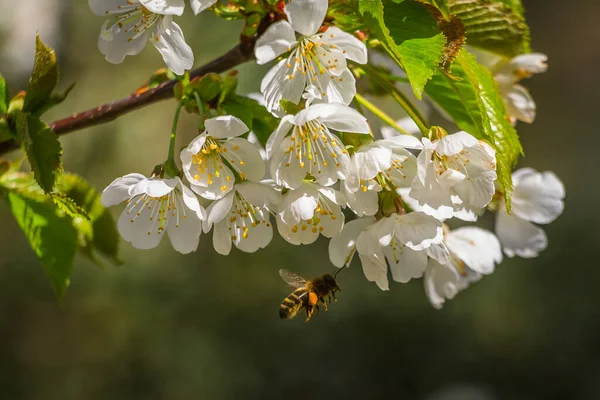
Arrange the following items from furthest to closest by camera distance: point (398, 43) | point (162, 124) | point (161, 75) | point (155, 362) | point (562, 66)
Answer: point (562, 66) → point (162, 124) → point (155, 362) → point (161, 75) → point (398, 43)

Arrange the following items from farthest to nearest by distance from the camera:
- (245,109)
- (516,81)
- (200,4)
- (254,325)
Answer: (254,325) < (516,81) < (245,109) < (200,4)

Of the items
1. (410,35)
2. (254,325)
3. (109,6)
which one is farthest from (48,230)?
(254,325)

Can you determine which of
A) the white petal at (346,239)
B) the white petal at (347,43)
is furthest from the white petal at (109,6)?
the white petal at (346,239)

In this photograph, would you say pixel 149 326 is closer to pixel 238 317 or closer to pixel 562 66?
pixel 238 317

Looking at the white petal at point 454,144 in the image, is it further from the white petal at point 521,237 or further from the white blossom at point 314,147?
the white petal at point 521,237

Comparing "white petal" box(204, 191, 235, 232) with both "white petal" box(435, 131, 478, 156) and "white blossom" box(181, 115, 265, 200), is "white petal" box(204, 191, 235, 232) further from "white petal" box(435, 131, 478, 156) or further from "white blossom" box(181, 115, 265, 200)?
"white petal" box(435, 131, 478, 156)

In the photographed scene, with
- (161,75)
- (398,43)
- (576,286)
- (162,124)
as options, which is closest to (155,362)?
(162,124)

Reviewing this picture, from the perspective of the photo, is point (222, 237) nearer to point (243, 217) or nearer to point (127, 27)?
→ point (243, 217)
